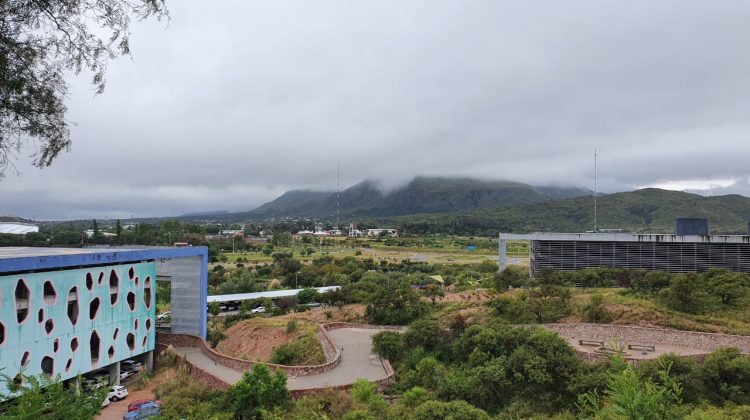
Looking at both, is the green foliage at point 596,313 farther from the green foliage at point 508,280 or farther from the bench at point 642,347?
the green foliage at point 508,280

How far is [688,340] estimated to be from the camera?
20.1 metres

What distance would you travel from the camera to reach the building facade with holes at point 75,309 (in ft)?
52.7

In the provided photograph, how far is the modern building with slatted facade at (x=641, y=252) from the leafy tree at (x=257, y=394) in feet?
82.3

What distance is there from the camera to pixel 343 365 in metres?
19.6

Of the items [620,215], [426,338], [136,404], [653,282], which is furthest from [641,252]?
[620,215]

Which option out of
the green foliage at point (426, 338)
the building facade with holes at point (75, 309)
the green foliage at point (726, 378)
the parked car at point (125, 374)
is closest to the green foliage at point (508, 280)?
the green foliage at point (426, 338)

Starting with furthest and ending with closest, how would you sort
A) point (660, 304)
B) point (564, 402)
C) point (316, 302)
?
1. point (316, 302)
2. point (660, 304)
3. point (564, 402)

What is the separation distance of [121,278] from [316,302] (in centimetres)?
1927

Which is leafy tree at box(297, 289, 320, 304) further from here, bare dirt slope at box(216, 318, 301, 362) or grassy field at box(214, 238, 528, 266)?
grassy field at box(214, 238, 528, 266)

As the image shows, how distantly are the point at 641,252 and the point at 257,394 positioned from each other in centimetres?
2908

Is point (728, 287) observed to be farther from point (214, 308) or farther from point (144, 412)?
point (214, 308)

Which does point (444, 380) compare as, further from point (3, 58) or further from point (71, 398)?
point (3, 58)

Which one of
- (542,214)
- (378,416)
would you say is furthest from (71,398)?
(542,214)

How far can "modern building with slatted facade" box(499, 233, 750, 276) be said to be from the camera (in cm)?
3111
